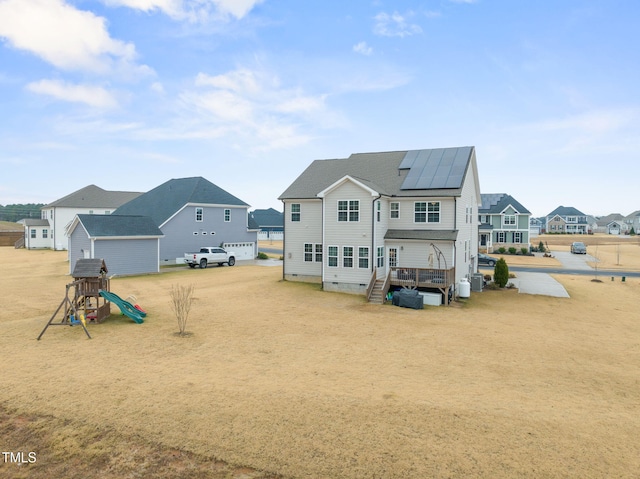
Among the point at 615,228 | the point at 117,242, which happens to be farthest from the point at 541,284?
the point at 615,228

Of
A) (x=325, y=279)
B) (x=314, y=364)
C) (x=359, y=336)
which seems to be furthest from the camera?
(x=325, y=279)

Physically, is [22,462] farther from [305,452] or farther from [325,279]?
[325,279]

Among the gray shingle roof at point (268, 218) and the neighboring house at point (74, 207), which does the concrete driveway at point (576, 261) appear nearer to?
the neighboring house at point (74, 207)

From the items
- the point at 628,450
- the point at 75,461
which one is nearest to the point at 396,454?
the point at 628,450

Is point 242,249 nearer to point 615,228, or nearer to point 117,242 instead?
point 117,242

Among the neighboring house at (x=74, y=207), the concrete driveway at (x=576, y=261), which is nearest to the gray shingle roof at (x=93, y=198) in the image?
the neighboring house at (x=74, y=207)
